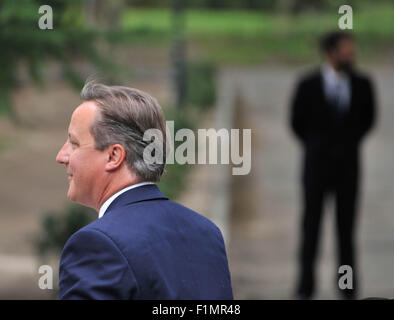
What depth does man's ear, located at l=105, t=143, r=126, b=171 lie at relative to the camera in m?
2.49

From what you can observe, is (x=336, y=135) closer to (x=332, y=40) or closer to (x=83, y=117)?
(x=332, y=40)

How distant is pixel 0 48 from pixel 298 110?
8.50 feet

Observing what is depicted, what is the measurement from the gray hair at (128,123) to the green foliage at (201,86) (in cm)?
1842

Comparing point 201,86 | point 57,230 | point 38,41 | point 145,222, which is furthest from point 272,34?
point 145,222

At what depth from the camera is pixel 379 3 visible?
40.0m

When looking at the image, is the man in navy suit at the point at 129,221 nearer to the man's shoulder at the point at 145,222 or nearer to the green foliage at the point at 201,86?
the man's shoulder at the point at 145,222

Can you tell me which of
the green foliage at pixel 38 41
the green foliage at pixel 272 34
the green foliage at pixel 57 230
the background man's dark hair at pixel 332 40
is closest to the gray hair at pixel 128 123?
the green foliage at pixel 38 41

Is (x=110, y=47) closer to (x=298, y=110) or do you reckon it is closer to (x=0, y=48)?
(x=0, y=48)

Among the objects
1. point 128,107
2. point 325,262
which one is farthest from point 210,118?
point 128,107

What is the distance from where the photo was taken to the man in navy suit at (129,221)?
7.45ft

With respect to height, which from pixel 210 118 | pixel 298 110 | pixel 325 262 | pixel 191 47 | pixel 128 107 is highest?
pixel 191 47

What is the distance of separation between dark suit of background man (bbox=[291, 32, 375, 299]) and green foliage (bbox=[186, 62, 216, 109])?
13.7m

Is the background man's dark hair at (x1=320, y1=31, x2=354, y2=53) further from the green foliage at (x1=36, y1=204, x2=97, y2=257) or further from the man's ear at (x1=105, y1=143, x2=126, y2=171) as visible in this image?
the man's ear at (x1=105, y1=143, x2=126, y2=171)

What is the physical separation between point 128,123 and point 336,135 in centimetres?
500
